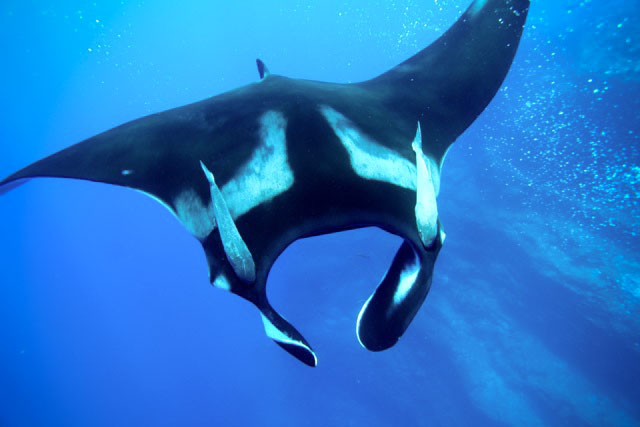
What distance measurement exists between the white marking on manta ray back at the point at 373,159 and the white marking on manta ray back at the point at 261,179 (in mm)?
223

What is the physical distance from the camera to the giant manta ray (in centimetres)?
112

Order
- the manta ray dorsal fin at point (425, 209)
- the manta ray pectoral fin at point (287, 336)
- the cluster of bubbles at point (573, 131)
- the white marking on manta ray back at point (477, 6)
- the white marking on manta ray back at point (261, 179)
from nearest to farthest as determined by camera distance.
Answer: the manta ray pectoral fin at point (287, 336)
the manta ray dorsal fin at point (425, 209)
the white marking on manta ray back at point (261, 179)
the white marking on manta ray back at point (477, 6)
the cluster of bubbles at point (573, 131)

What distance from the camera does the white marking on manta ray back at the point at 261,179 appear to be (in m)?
1.22

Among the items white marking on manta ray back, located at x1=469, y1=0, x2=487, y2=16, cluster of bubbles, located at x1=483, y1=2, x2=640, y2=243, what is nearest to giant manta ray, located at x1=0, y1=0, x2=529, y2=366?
white marking on manta ray back, located at x1=469, y1=0, x2=487, y2=16

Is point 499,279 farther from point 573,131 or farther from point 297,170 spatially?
point 297,170

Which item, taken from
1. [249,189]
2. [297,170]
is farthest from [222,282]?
[297,170]

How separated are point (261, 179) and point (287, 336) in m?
0.52

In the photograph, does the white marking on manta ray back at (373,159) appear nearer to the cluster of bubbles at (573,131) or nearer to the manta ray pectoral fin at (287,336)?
the manta ray pectoral fin at (287,336)

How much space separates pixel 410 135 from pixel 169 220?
116 feet

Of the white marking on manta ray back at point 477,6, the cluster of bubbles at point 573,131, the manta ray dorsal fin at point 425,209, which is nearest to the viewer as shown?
the manta ray dorsal fin at point 425,209

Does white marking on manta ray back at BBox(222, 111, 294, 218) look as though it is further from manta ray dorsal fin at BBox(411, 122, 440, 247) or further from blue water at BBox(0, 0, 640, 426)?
blue water at BBox(0, 0, 640, 426)

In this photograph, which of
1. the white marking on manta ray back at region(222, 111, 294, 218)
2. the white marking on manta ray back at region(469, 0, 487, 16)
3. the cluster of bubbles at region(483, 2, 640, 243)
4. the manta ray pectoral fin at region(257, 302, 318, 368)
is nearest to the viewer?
the manta ray pectoral fin at region(257, 302, 318, 368)

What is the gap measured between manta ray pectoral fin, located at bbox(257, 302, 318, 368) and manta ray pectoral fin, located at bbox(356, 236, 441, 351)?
0.24m

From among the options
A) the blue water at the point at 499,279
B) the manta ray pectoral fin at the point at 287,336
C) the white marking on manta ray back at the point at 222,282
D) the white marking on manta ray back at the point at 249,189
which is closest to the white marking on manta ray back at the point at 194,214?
the white marking on manta ray back at the point at 249,189
